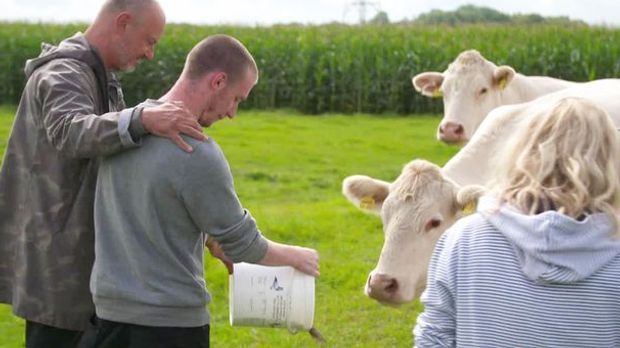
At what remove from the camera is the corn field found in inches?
966

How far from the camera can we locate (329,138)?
18578 mm

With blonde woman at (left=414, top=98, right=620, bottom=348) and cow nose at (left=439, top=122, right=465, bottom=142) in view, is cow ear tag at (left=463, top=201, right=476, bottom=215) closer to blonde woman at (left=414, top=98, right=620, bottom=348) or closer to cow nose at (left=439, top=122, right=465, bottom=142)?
blonde woman at (left=414, top=98, right=620, bottom=348)

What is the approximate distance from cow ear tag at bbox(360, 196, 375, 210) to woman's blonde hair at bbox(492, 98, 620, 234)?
3195 millimetres

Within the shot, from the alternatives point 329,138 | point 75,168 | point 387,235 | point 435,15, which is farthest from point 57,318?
point 435,15

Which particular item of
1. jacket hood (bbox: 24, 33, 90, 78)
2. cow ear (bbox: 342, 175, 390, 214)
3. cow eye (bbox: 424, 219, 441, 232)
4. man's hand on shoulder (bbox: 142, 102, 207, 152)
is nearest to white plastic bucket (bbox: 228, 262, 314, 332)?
man's hand on shoulder (bbox: 142, 102, 207, 152)

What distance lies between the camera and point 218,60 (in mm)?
3869

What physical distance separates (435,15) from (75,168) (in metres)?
53.0

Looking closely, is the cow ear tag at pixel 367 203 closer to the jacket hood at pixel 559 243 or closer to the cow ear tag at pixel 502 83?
the jacket hood at pixel 559 243

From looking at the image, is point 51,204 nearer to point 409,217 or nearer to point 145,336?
point 145,336

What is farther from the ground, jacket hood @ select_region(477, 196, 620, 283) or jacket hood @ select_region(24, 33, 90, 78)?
jacket hood @ select_region(24, 33, 90, 78)

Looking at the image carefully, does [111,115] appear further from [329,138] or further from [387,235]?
[329,138]

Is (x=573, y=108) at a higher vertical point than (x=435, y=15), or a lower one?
higher

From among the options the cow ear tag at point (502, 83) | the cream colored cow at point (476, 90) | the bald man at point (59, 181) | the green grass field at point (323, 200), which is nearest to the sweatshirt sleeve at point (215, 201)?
the bald man at point (59, 181)

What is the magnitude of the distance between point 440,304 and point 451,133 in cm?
765
